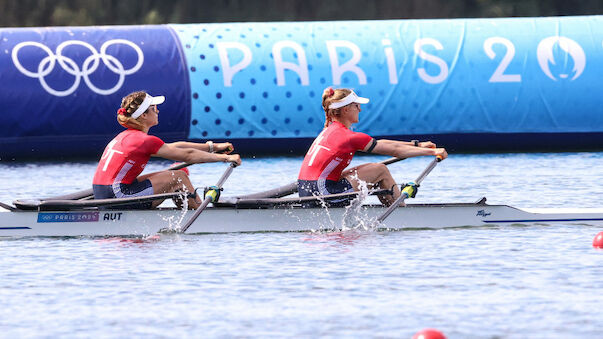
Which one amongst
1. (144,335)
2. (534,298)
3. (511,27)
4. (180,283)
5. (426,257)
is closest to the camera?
(144,335)

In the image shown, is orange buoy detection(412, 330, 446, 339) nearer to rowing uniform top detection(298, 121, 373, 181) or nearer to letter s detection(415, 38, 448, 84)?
rowing uniform top detection(298, 121, 373, 181)

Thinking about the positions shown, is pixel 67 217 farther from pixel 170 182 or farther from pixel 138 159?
pixel 170 182

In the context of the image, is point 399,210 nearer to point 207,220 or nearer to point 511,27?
point 207,220

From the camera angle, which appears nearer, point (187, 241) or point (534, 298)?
point (534, 298)

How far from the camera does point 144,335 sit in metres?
8.70

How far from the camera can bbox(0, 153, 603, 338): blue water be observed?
8.95m

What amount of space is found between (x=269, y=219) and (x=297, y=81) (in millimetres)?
11329

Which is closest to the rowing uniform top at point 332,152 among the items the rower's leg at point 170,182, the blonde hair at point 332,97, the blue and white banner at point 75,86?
the blonde hair at point 332,97

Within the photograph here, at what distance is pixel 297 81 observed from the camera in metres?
24.4

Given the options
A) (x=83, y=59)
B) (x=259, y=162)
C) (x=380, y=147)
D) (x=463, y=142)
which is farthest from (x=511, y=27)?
(x=380, y=147)

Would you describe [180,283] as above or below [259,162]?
above

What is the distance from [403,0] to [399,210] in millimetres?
30188

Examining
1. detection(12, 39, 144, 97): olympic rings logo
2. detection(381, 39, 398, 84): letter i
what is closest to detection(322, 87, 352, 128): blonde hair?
detection(12, 39, 144, 97): olympic rings logo

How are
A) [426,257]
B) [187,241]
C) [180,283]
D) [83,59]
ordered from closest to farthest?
[180,283]
[426,257]
[187,241]
[83,59]
